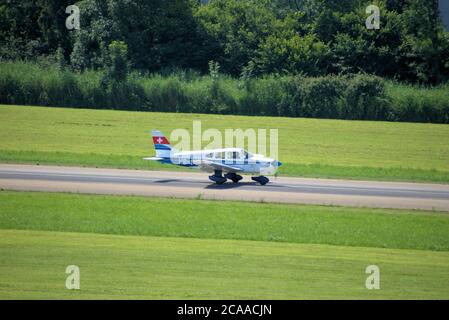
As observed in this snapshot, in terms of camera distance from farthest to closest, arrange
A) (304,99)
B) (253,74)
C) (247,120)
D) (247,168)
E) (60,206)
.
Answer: (253,74)
(304,99)
(247,120)
(247,168)
(60,206)

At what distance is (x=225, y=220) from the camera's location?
24.0 m

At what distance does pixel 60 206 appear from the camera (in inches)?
1005

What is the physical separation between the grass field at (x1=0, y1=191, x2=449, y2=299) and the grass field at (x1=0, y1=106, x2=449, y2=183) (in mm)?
11001

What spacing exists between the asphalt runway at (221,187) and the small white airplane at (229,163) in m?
0.51

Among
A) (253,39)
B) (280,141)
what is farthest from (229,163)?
(253,39)

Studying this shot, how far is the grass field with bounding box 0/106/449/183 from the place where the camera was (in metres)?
38.3

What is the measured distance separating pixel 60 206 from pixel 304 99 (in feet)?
107

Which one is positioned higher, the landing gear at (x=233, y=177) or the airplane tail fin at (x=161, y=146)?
the airplane tail fin at (x=161, y=146)

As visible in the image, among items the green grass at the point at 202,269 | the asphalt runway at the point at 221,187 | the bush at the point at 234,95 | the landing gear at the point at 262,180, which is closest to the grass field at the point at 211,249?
the green grass at the point at 202,269

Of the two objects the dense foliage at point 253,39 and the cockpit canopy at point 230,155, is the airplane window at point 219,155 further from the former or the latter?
the dense foliage at point 253,39

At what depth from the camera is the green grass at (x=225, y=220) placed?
22.1 m

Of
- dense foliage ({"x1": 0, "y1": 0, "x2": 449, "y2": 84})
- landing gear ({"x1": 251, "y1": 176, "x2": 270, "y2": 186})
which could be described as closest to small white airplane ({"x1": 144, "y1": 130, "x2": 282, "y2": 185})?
landing gear ({"x1": 251, "y1": 176, "x2": 270, "y2": 186})

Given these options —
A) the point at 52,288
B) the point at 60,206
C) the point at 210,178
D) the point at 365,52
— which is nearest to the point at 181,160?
the point at 210,178
